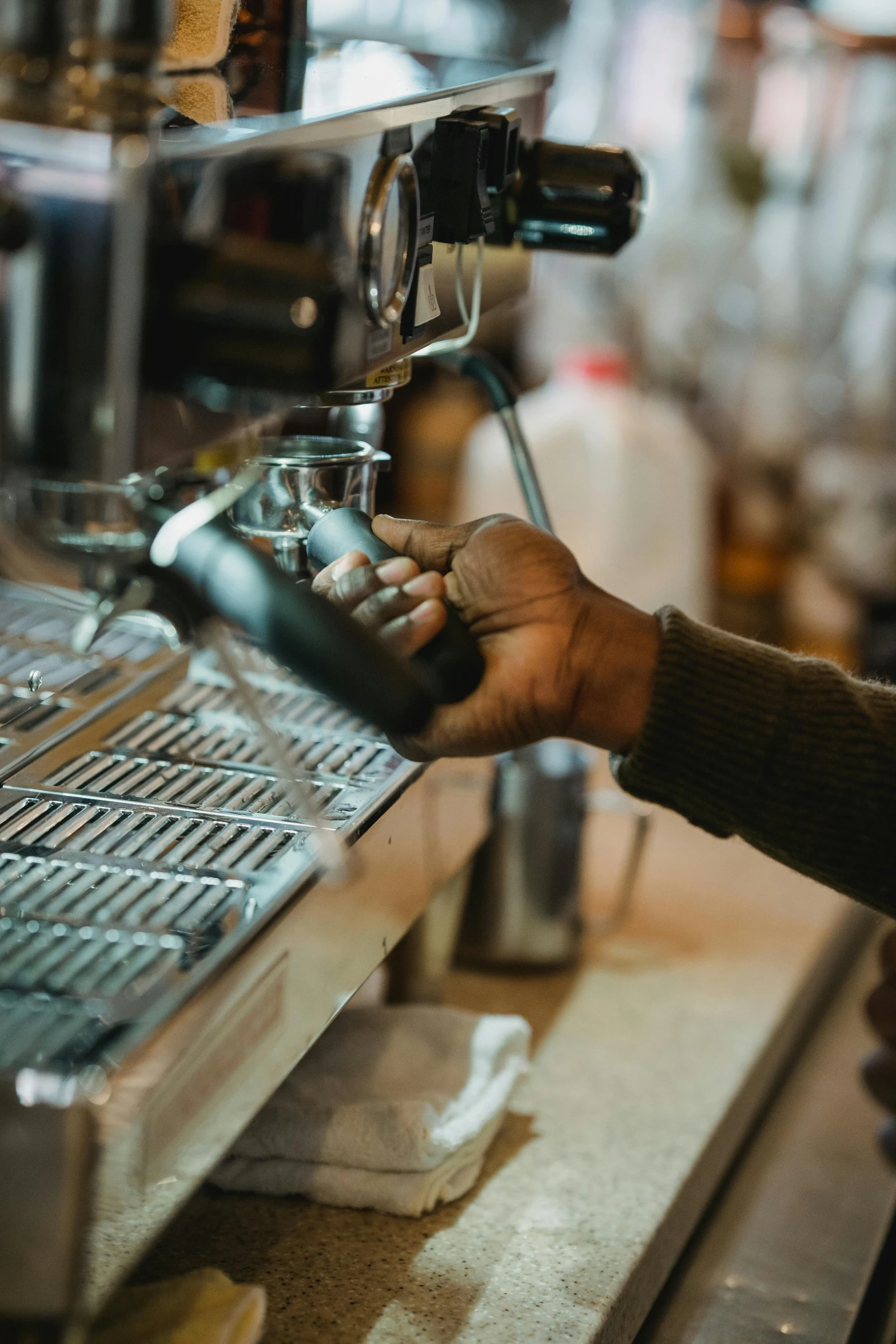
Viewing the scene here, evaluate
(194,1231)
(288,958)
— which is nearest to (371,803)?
(288,958)

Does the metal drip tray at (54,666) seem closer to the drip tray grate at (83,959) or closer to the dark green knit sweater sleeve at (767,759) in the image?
the drip tray grate at (83,959)

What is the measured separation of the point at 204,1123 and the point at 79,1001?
0.22ft

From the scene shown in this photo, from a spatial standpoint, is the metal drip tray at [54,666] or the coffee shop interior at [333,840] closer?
the coffee shop interior at [333,840]

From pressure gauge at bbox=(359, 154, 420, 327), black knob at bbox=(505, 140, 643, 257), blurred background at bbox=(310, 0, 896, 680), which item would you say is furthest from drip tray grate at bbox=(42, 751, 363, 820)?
blurred background at bbox=(310, 0, 896, 680)

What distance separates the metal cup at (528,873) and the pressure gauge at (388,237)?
18.1 inches

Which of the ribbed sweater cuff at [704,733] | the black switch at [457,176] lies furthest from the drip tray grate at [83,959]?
the black switch at [457,176]

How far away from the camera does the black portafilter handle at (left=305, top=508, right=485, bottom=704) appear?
1.78 ft

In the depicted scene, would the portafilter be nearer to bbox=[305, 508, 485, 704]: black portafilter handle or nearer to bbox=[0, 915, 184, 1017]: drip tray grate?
bbox=[305, 508, 485, 704]: black portafilter handle

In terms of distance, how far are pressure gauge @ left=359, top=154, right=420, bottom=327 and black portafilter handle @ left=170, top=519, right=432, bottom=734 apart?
5.2 inches

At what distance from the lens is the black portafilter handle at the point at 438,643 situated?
0.54 meters

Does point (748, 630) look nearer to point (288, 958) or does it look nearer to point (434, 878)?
point (434, 878)

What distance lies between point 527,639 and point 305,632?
0.53ft

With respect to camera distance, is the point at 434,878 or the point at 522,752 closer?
the point at 434,878

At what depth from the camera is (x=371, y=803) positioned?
2.15 feet
